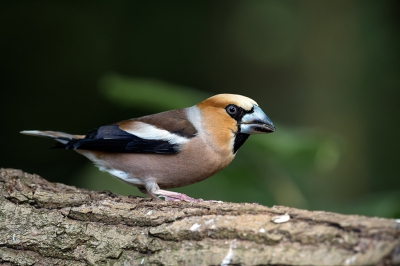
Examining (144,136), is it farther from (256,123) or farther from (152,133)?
(256,123)

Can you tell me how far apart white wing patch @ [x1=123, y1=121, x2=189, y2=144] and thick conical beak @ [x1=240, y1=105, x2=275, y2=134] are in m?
0.54

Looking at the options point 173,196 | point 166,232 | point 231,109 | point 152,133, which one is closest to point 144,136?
point 152,133

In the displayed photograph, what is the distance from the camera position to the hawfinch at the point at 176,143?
14.5 feet

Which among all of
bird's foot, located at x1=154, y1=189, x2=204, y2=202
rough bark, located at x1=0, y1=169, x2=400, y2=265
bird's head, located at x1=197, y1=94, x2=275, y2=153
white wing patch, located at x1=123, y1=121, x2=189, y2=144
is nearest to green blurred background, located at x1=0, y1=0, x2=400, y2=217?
bird's head, located at x1=197, y1=94, x2=275, y2=153

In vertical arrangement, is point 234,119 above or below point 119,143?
above

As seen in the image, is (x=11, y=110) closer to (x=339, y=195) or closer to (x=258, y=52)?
(x=258, y=52)

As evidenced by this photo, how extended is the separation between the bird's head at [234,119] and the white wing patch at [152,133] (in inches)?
11.7

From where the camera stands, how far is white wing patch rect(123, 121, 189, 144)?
4.48 meters

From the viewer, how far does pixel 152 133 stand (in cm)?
458

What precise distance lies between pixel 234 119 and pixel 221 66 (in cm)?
492

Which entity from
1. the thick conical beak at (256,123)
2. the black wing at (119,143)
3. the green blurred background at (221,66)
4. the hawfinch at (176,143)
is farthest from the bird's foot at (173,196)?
the green blurred background at (221,66)

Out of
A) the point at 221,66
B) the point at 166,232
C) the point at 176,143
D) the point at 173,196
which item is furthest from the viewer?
the point at 221,66

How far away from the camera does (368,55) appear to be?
8.80 m

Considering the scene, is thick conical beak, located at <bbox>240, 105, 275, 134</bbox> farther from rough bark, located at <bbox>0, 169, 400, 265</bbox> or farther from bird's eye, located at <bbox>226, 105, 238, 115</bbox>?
rough bark, located at <bbox>0, 169, 400, 265</bbox>
